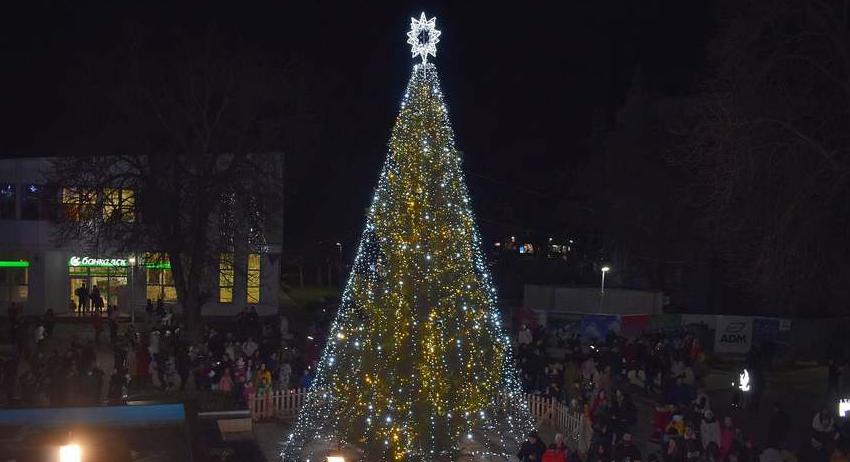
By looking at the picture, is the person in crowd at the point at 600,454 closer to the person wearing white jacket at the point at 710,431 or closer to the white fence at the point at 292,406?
the person wearing white jacket at the point at 710,431

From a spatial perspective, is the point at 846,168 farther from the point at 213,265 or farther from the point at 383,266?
the point at 213,265

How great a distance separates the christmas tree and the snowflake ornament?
0.02 meters

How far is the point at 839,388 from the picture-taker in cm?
1984

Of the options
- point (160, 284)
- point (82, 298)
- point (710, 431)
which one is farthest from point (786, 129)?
point (82, 298)

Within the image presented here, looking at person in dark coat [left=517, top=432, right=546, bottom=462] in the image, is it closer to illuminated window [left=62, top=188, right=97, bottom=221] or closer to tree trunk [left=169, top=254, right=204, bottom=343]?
tree trunk [left=169, top=254, right=204, bottom=343]

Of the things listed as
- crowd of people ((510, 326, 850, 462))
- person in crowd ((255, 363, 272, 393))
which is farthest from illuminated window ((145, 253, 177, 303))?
person in crowd ((255, 363, 272, 393))

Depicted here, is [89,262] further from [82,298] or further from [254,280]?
[254,280]

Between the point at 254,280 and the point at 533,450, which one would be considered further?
the point at 254,280

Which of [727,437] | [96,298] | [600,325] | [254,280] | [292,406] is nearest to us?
[727,437]

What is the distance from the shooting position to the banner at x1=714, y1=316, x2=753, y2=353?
26.2 meters

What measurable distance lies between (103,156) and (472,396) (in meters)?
16.6

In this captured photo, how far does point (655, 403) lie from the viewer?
18.6 meters

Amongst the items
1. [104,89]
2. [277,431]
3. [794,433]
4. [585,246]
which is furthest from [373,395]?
[585,246]

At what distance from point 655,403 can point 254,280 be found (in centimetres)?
1908
